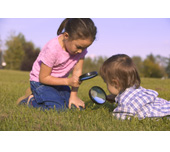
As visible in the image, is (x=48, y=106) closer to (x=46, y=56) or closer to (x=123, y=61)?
(x=46, y=56)

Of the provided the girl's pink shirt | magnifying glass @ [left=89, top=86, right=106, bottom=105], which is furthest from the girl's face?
magnifying glass @ [left=89, top=86, right=106, bottom=105]

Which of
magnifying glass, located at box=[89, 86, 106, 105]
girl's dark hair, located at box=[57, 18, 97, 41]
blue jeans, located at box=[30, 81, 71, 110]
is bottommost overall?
blue jeans, located at box=[30, 81, 71, 110]

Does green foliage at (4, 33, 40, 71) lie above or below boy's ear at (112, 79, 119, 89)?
below

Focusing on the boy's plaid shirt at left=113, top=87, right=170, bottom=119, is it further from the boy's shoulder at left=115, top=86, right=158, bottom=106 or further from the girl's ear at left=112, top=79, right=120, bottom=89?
the girl's ear at left=112, top=79, right=120, bottom=89

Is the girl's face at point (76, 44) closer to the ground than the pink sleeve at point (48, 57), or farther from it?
farther from it

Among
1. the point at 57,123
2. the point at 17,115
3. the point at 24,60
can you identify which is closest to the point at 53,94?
the point at 17,115

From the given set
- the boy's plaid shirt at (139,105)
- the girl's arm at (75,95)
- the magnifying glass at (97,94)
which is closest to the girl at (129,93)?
the boy's plaid shirt at (139,105)

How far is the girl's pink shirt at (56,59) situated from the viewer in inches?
135

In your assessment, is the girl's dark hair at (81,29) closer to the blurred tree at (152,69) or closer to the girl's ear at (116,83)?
the girl's ear at (116,83)

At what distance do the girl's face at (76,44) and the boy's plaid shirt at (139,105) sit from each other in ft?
3.06

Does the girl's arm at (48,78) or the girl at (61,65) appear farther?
the girl's arm at (48,78)

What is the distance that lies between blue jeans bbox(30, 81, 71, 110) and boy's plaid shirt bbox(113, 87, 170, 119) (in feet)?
3.25

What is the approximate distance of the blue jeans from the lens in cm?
343

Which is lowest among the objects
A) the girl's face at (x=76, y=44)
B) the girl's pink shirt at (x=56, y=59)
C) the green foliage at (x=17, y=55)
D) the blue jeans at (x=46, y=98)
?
the green foliage at (x=17, y=55)
